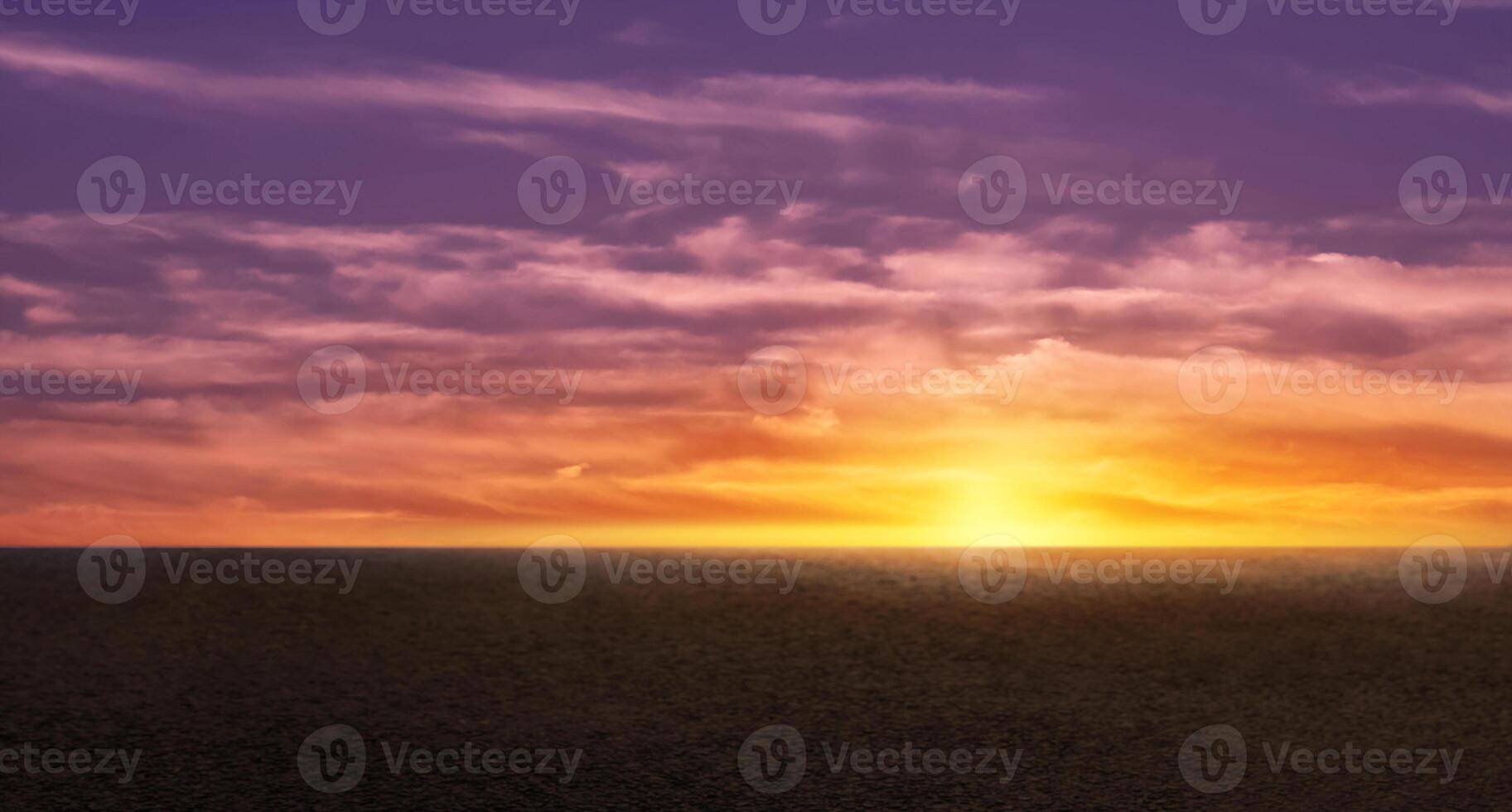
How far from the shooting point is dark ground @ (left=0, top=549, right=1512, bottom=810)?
1459cm

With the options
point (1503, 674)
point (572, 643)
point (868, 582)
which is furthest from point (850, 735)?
point (868, 582)

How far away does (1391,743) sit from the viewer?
17.4 metres

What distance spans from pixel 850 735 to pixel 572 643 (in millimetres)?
10786

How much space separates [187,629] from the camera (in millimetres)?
28000

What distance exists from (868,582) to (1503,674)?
25245 millimetres

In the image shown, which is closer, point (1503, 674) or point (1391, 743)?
point (1391, 743)

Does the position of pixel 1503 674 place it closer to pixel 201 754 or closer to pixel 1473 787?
pixel 1473 787

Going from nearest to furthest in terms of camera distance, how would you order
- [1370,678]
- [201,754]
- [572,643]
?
[201,754] < [1370,678] < [572,643]

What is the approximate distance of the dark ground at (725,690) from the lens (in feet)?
47.9

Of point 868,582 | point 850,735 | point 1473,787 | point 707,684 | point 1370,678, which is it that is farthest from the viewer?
point 868,582

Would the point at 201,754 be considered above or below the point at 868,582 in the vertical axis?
below

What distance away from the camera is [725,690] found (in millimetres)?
21016

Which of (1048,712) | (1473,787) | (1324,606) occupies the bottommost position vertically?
(1473,787)

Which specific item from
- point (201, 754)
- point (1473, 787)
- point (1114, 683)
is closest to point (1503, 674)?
point (1114, 683)
